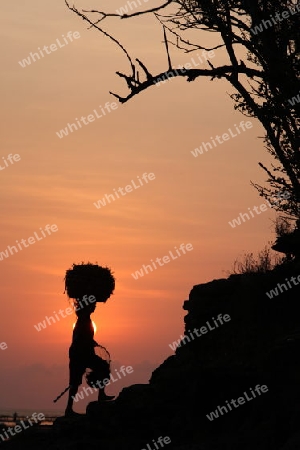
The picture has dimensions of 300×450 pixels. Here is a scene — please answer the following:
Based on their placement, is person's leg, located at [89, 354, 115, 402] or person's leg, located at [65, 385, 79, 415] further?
person's leg, located at [89, 354, 115, 402]

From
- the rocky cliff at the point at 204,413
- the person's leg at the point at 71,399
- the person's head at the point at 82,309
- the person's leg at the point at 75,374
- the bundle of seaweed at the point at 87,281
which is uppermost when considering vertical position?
the bundle of seaweed at the point at 87,281

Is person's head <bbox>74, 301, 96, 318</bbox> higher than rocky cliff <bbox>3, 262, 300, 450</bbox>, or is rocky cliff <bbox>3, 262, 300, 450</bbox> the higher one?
person's head <bbox>74, 301, 96, 318</bbox>

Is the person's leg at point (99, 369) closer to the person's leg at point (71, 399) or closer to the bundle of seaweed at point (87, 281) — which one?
the person's leg at point (71, 399)

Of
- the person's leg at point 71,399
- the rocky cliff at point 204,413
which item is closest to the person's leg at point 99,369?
the person's leg at point 71,399

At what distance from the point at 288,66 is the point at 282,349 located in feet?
14.5

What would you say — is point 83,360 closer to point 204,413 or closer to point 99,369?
point 99,369

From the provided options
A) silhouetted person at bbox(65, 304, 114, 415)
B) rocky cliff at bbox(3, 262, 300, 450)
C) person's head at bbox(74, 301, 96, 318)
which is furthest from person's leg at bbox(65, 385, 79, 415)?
person's head at bbox(74, 301, 96, 318)

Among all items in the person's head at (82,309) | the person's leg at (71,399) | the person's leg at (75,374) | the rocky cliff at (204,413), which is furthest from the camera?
the person's head at (82,309)

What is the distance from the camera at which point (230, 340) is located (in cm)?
2211

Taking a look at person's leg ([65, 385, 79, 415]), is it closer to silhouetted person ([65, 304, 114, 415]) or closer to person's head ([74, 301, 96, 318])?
silhouetted person ([65, 304, 114, 415])

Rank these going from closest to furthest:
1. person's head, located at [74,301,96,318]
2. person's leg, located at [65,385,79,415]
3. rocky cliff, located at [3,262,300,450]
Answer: rocky cliff, located at [3,262,300,450], person's leg, located at [65,385,79,415], person's head, located at [74,301,96,318]

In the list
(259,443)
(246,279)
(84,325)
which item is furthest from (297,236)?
(259,443)

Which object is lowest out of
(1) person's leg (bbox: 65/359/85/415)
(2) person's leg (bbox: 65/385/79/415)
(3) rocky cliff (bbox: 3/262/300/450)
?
(3) rocky cliff (bbox: 3/262/300/450)

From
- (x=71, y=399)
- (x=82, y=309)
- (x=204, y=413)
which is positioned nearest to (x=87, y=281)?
(x=82, y=309)
